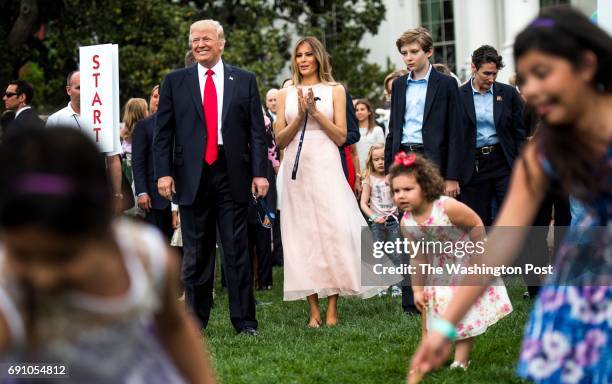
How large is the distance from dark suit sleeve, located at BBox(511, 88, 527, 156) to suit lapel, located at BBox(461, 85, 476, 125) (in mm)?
395

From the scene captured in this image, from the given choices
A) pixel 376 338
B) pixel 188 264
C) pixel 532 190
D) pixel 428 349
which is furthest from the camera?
pixel 188 264

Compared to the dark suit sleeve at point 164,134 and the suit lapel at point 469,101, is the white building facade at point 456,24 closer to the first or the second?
the suit lapel at point 469,101

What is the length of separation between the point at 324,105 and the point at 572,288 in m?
5.63

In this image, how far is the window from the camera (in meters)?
33.5

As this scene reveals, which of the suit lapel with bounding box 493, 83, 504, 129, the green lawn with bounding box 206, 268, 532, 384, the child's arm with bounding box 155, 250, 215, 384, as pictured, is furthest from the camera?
the suit lapel with bounding box 493, 83, 504, 129

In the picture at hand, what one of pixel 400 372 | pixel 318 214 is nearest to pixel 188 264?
pixel 318 214

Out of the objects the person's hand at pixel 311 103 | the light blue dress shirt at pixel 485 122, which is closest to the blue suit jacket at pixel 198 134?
the person's hand at pixel 311 103

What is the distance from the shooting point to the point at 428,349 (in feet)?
11.0

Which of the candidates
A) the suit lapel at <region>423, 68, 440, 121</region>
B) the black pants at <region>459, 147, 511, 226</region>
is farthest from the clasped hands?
the black pants at <region>459, 147, 511, 226</region>

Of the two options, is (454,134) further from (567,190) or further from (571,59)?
(571,59)

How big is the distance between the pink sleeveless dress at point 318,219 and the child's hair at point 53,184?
261 inches

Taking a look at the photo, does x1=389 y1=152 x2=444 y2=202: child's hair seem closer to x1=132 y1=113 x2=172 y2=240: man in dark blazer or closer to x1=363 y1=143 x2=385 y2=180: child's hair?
x1=132 y1=113 x2=172 y2=240: man in dark blazer

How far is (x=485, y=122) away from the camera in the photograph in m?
9.95

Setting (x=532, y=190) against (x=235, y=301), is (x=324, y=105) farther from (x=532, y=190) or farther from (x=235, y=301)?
(x=532, y=190)
